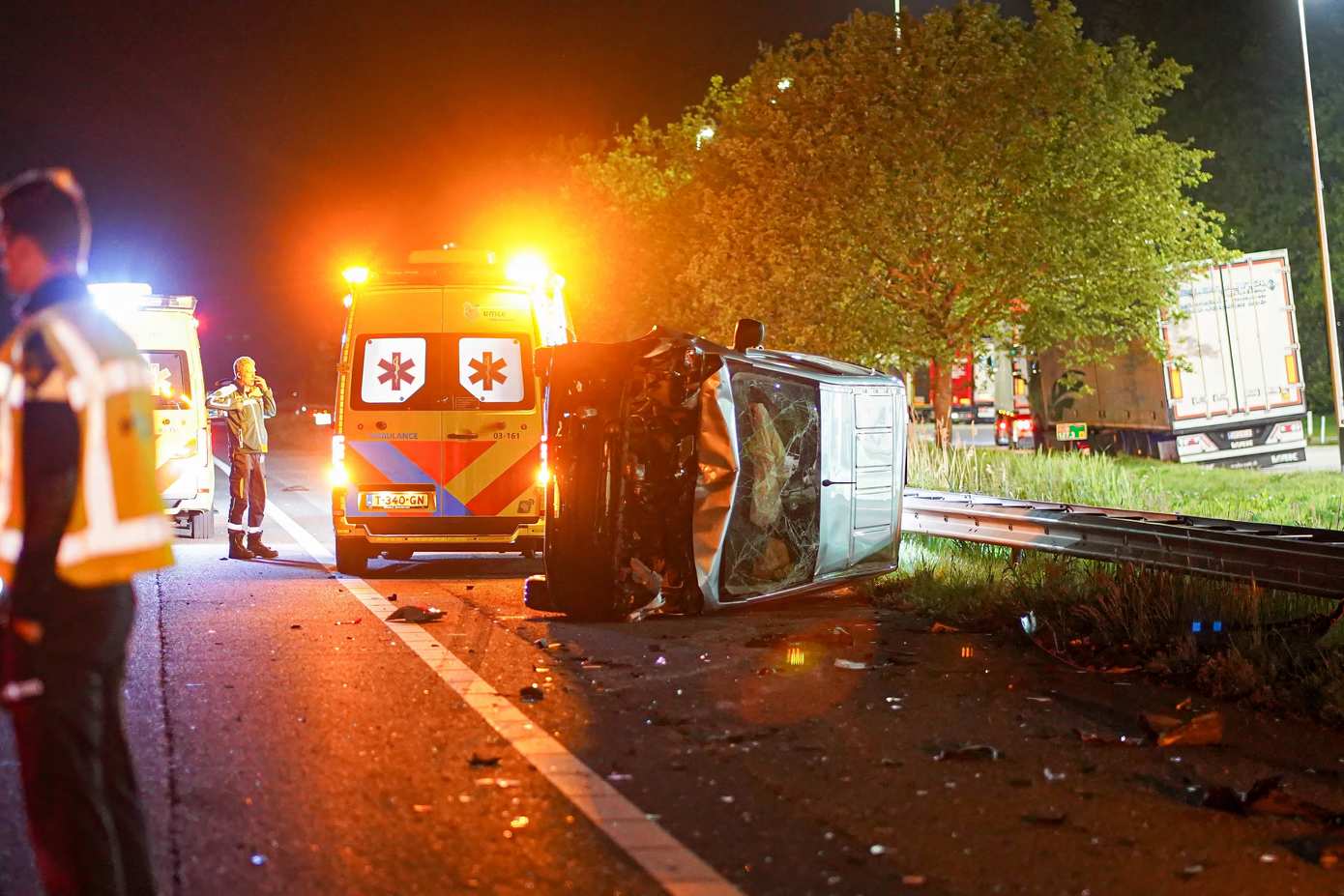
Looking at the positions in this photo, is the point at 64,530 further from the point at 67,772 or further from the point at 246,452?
the point at 246,452

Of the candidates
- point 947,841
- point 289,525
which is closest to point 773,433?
point 947,841

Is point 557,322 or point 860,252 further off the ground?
point 860,252

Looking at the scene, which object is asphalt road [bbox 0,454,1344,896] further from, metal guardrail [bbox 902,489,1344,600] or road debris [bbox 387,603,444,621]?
metal guardrail [bbox 902,489,1344,600]

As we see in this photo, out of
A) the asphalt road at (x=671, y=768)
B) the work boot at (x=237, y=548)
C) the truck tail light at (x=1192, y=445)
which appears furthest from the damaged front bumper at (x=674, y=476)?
the truck tail light at (x=1192, y=445)

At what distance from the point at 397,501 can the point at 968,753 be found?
724cm

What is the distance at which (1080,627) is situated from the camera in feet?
30.3

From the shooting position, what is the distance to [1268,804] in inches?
219

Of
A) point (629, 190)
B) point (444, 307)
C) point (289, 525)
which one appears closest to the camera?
point (444, 307)

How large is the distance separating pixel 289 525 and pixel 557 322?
18.3 ft

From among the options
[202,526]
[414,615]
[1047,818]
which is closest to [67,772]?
[1047,818]

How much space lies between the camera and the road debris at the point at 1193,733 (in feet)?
21.6

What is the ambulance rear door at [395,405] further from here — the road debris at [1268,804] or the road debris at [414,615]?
the road debris at [1268,804]

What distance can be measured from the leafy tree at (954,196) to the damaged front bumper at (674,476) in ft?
37.9

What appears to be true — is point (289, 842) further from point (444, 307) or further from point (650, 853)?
point (444, 307)
